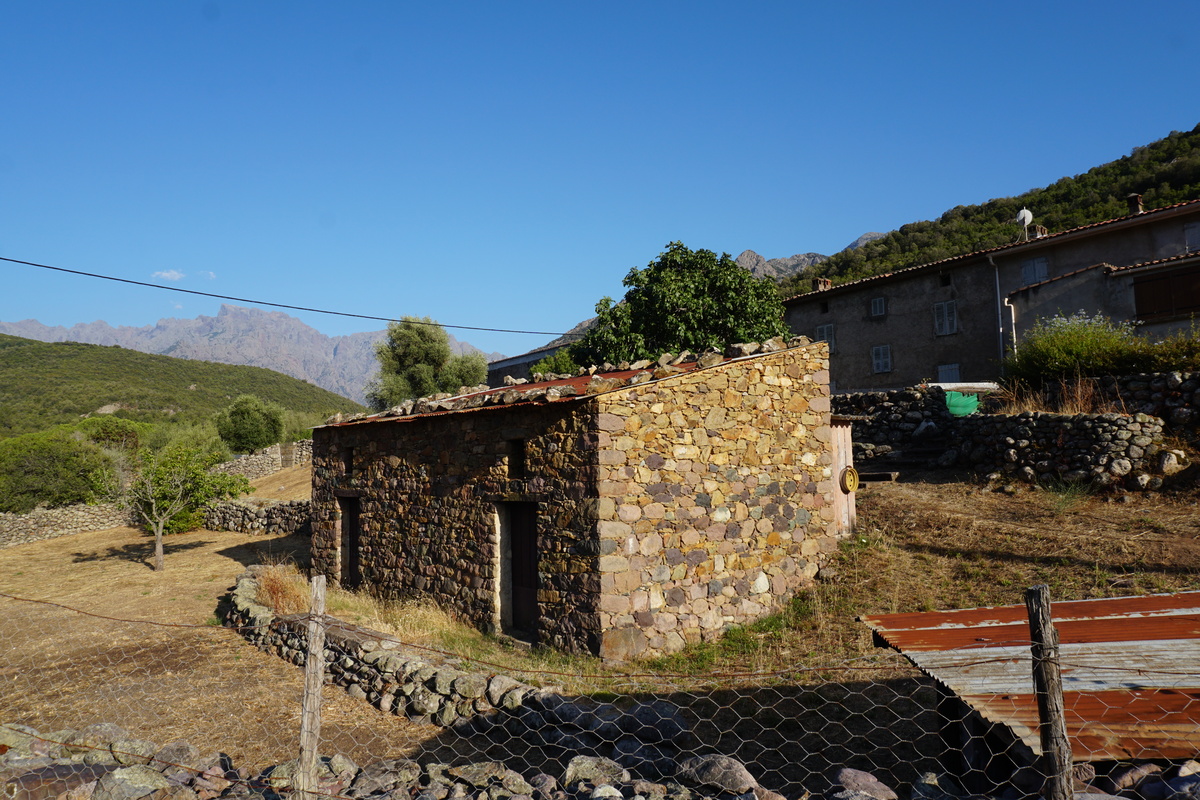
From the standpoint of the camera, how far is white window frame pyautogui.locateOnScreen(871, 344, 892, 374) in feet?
81.2

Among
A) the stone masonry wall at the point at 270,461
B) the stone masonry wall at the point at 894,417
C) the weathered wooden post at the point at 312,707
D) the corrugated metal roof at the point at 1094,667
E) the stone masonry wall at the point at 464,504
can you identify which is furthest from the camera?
the stone masonry wall at the point at 270,461

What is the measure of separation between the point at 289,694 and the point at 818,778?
20.3ft

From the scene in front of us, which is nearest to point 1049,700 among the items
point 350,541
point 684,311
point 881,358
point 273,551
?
point 350,541

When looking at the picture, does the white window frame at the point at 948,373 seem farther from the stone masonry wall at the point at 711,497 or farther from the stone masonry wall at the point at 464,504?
the stone masonry wall at the point at 464,504

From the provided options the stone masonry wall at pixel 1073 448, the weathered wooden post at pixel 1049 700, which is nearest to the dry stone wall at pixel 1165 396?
the stone masonry wall at pixel 1073 448

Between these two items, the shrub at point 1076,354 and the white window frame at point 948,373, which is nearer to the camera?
the shrub at point 1076,354

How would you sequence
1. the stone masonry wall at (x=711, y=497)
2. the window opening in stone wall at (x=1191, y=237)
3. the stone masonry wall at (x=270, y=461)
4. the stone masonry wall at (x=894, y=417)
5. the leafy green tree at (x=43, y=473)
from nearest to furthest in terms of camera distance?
the stone masonry wall at (x=711, y=497) < the stone masonry wall at (x=894, y=417) < the window opening in stone wall at (x=1191, y=237) < the leafy green tree at (x=43, y=473) < the stone masonry wall at (x=270, y=461)

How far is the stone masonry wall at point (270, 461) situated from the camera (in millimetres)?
32312

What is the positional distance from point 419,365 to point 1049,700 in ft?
111

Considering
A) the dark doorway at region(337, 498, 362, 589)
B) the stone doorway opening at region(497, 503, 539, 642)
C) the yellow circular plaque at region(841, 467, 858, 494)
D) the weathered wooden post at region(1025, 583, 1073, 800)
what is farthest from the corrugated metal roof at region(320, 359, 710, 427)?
the weathered wooden post at region(1025, 583, 1073, 800)

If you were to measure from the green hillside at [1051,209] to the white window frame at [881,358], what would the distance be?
7.99 m

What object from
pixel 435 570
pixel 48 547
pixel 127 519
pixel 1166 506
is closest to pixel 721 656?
pixel 435 570

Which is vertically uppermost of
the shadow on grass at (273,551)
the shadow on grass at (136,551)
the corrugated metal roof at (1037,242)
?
the corrugated metal roof at (1037,242)

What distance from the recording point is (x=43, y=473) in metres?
28.5
